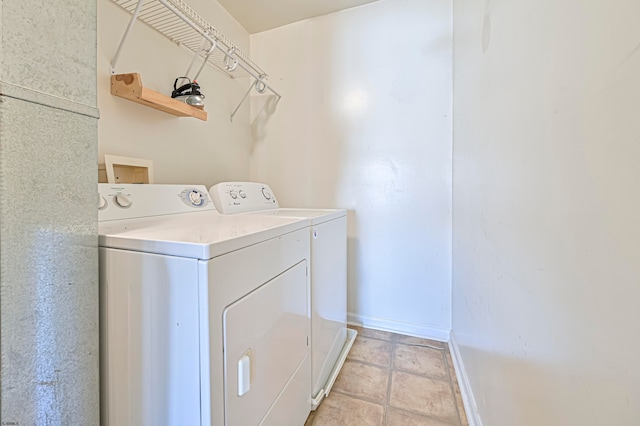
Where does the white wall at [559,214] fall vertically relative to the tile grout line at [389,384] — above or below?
above

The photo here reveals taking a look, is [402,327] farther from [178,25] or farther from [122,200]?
[178,25]

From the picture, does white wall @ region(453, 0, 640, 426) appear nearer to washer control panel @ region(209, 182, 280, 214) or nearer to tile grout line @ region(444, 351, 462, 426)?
tile grout line @ region(444, 351, 462, 426)

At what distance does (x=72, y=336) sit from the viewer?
2.11 ft

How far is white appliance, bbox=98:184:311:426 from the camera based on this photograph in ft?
2.05

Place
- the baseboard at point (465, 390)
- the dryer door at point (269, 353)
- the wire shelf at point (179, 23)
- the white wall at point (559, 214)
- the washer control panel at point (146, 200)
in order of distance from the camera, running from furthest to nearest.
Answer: the wire shelf at point (179, 23), the baseboard at point (465, 390), the washer control panel at point (146, 200), the dryer door at point (269, 353), the white wall at point (559, 214)

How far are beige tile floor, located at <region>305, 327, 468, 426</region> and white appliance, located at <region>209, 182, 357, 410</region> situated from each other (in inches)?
3.3

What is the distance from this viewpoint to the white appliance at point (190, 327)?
625mm

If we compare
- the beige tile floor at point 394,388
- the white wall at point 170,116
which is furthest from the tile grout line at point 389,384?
the white wall at point 170,116

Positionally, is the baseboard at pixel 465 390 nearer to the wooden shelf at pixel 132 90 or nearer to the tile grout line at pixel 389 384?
the tile grout line at pixel 389 384

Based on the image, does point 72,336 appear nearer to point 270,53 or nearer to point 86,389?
point 86,389

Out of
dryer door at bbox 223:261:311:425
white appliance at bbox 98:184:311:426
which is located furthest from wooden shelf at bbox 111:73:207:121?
dryer door at bbox 223:261:311:425

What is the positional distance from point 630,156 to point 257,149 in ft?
7.66

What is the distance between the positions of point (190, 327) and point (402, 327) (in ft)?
5.90

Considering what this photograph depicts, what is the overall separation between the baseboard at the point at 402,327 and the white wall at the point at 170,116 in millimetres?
1606
